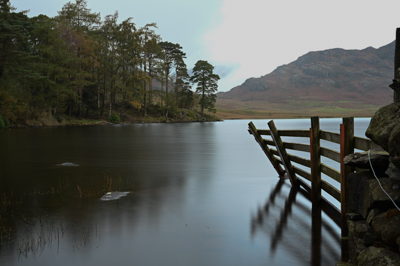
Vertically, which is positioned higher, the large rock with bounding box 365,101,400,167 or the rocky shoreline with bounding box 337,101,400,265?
the large rock with bounding box 365,101,400,167

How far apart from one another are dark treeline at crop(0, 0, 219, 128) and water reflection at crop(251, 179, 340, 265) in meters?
39.5

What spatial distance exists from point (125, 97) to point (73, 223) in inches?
2349

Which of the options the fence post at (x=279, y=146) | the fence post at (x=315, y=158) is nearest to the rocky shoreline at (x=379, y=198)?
the fence post at (x=315, y=158)

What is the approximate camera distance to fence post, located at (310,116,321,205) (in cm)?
728

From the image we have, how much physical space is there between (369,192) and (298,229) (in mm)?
2397

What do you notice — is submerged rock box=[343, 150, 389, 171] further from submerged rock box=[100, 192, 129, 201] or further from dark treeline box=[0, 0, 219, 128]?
dark treeline box=[0, 0, 219, 128]

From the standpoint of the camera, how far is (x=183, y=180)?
37.5 ft

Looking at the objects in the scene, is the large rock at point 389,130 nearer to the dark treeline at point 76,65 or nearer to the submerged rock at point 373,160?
the submerged rock at point 373,160

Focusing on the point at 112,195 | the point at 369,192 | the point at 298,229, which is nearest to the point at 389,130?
the point at 369,192

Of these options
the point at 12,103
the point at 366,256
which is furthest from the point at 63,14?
the point at 366,256

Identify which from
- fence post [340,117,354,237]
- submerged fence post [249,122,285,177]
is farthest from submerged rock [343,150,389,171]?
submerged fence post [249,122,285,177]

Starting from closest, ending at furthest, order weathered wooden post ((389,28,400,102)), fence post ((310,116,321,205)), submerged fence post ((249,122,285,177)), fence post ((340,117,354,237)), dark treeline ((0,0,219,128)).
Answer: weathered wooden post ((389,28,400,102)) → fence post ((340,117,354,237)) → fence post ((310,116,321,205)) → submerged fence post ((249,122,285,177)) → dark treeline ((0,0,219,128))

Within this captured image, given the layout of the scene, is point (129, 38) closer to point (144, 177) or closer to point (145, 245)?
point (144, 177)

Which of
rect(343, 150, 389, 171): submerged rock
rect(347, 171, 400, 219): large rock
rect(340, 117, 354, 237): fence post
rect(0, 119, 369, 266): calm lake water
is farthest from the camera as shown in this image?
rect(340, 117, 354, 237): fence post
